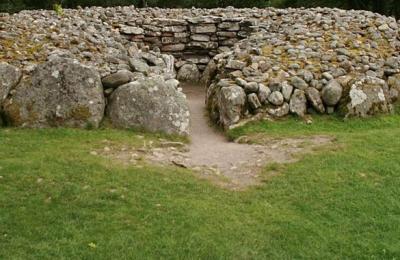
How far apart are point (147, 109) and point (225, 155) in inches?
77.7

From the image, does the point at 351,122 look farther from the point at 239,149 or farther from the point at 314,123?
the point at 239,149

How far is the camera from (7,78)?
11.0m

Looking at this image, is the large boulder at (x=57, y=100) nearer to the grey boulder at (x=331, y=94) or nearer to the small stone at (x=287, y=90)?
the small stone at (x=287, y=90)

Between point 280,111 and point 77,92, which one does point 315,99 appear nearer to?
point 280,111

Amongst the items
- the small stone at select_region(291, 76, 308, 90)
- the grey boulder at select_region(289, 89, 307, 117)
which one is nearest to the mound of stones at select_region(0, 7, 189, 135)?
the grey boulder at select_region(289, 89, 307, 117)

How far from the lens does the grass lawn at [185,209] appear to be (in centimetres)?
654

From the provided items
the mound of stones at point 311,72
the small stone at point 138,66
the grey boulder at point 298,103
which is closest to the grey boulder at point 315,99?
the mound of stones at point 311,72

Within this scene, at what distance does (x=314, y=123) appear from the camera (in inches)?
456

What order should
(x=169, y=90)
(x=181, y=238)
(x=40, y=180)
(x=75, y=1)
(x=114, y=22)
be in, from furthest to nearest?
(x=75, y=1), (x=114, y=22), (x=169, y=90), (x=40, y=180), (x=181, y=238)

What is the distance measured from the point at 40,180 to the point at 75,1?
19667mm

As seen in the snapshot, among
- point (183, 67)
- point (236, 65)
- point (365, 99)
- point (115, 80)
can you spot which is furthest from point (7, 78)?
point (365, 99)

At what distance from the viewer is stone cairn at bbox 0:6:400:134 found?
10.7m

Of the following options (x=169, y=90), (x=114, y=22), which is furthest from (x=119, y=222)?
(x=114, y=22)

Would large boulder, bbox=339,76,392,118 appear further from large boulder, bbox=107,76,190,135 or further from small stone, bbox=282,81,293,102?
large boulder, bbox=107,76,190,135
